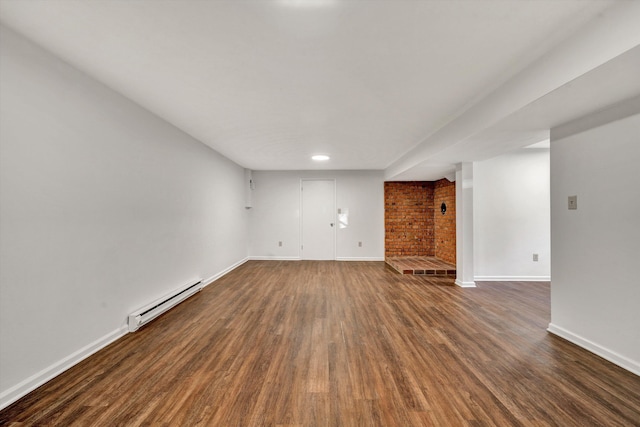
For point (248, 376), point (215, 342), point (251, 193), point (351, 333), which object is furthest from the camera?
point (251, 193)

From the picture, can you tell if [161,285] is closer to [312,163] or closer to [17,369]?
[17,369]

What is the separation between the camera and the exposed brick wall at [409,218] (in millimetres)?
6664

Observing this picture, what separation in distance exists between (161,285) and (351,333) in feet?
7.73

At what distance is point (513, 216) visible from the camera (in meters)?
4.57

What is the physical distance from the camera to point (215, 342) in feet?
7.94

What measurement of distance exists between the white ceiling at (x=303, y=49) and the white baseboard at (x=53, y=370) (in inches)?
89.0

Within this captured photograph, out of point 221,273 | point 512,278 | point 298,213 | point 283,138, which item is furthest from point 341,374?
point 298,213

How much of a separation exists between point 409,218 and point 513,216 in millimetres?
2408

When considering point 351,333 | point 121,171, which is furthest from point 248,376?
point 121,171

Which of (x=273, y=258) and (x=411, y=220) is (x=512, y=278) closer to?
(x=411, y=220)

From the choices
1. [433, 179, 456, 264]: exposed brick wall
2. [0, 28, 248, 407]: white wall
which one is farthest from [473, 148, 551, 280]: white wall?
[0, 28, 248, 407]: white wall

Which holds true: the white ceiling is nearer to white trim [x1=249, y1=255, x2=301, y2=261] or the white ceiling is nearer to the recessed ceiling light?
the recessed ceiling light

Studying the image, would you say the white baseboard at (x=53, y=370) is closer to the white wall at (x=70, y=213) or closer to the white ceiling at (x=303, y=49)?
the white wall at (x=70, y=213)

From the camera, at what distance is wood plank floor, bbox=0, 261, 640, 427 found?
60.0 inches
